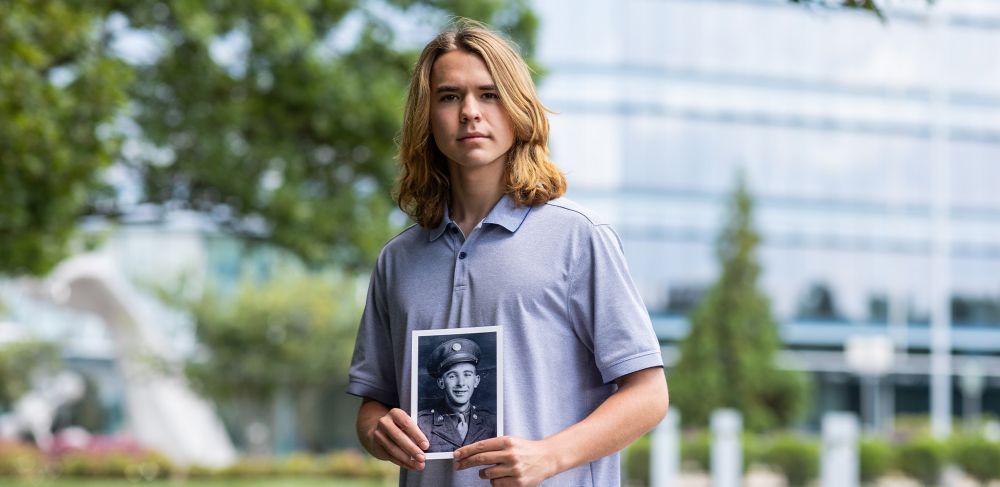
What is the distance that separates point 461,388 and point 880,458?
22003mm

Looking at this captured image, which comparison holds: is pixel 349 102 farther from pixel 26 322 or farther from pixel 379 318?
pixel 26 322

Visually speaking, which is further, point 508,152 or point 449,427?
point 508,152

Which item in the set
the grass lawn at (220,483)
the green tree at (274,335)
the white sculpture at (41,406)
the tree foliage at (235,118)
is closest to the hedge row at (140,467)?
the grass lawn at (220,483)

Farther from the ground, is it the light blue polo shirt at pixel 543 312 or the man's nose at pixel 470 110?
the man's nose at pixel 470 110

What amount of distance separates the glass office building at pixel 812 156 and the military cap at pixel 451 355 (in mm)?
32726

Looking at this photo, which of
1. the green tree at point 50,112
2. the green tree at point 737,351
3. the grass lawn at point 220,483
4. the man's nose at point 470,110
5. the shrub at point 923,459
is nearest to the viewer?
the man's nose at point 470,110

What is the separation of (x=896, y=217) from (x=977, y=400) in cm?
651

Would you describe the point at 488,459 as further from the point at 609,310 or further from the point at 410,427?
the point at 609,310

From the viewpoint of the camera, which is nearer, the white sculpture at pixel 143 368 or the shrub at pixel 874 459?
the shrub at pixel 874 459

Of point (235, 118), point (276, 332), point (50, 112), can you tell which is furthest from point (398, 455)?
point (276, 332)

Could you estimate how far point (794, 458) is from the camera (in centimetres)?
2289

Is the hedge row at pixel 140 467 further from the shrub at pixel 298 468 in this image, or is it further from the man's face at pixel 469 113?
the man's face at pixel 469 113

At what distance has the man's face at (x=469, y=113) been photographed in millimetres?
2072

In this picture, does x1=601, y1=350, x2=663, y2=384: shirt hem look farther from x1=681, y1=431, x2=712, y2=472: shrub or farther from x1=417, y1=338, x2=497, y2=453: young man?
x1=681, y1=431, x2=712, y2=472: shrub
